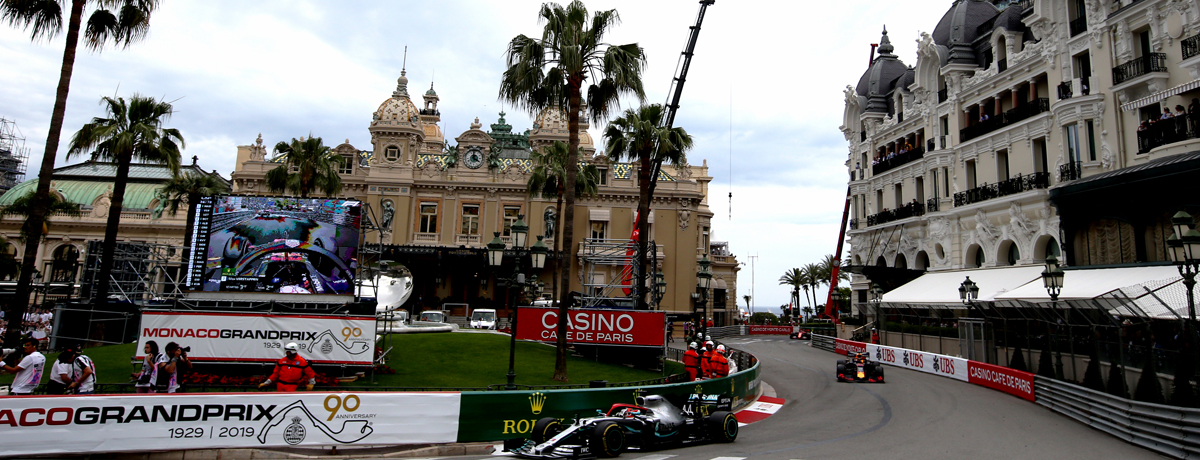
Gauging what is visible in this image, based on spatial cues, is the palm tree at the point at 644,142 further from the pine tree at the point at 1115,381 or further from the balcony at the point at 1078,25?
the balcony at the point at 1078,25

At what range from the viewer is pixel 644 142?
2769cm

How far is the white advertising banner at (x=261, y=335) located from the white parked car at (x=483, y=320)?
1915 centimetres

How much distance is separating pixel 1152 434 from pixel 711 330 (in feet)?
134

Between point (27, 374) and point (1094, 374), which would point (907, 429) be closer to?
point (1094, 374)

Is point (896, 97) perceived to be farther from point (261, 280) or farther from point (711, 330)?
point (261, 280)

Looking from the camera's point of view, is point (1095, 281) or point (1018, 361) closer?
point (1018, 361)

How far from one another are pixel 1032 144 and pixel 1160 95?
676 centimetres

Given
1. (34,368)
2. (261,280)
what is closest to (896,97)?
(261,280)

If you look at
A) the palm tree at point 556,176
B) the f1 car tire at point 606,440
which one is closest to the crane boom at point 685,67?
the palm tree at point 556,176

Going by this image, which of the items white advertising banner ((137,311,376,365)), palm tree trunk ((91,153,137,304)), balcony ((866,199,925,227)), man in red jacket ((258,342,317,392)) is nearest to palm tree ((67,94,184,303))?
palm tree trunk ((91,153,137,304))

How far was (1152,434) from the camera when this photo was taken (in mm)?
13648

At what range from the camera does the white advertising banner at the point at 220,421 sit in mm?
10812

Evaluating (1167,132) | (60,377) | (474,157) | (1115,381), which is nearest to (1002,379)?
(1115,381)

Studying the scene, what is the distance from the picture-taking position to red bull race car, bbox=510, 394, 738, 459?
1220 centimetres
